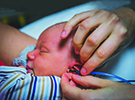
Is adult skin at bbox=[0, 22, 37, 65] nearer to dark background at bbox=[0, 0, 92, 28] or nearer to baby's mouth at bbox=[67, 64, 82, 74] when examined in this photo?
baby's mouth at bbox=[67, 64, 82, 74]

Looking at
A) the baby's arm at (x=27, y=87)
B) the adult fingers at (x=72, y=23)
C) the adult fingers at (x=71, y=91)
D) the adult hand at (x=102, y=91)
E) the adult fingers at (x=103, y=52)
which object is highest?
the adult fingers at (x=72, y=23)

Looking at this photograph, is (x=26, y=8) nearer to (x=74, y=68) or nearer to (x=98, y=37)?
(x=74, y=68)

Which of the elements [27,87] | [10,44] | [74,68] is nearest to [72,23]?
[74,68]

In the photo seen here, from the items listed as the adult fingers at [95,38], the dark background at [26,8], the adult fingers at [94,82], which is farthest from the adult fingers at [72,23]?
the dark background at [26,8]

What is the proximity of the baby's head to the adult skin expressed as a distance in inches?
9.3

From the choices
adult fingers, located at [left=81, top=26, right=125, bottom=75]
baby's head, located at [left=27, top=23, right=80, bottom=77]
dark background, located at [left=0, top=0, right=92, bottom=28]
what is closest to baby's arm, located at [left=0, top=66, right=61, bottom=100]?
baby's head, located at [left=27, top=23, right=80, bottom=77]

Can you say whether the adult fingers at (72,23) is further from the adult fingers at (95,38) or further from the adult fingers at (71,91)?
the adult fingers at (71,91)

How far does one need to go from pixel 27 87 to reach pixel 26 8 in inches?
71.3

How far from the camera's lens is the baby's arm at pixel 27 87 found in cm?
66

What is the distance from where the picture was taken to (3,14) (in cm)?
212

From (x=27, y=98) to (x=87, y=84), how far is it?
0.30 m

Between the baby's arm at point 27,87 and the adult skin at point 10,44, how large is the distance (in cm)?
31

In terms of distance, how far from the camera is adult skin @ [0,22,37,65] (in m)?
0.99

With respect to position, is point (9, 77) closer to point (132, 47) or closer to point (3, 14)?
point (132, 47)
